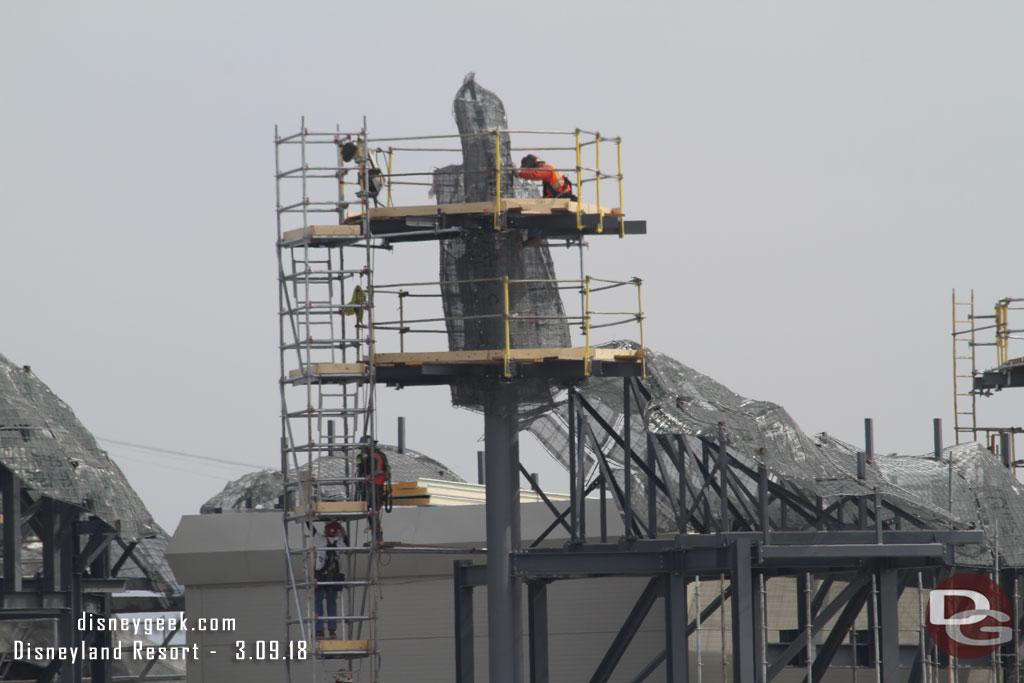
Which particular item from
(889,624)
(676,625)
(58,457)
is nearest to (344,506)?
(676,625)

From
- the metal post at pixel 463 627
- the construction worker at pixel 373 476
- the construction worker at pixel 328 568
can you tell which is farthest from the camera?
the metal post at pixel 463 627

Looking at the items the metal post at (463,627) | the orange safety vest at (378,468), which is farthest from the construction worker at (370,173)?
the metal post at (463,627)

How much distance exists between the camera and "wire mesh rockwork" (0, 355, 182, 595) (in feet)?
111

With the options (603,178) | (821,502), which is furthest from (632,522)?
(603,178)

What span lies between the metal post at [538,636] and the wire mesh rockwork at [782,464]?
2535mm

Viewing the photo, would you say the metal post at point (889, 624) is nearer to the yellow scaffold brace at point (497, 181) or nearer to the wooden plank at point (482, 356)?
the wooden plank at point (482, 356)

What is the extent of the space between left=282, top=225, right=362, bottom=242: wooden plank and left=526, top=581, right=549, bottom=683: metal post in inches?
292

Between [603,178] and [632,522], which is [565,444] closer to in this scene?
[632,522]

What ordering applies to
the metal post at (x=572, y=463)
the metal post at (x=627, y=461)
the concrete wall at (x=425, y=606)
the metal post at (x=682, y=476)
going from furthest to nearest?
1. the concrete wall at (x=425, y=606)
2. the metal post at (x=572, y=463)
3. the metal post at (x=627, y=461)
4. the metal post at (x=682, y=476)

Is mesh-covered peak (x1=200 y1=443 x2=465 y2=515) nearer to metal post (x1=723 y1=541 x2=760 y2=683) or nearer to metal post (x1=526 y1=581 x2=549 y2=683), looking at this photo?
metal post (x1=526 y1=581 x2=549 y2=683)

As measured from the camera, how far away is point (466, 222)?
2766cm

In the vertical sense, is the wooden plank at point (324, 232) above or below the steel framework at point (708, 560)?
above

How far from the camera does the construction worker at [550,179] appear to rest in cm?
2780

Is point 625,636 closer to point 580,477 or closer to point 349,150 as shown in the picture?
point 580,477
